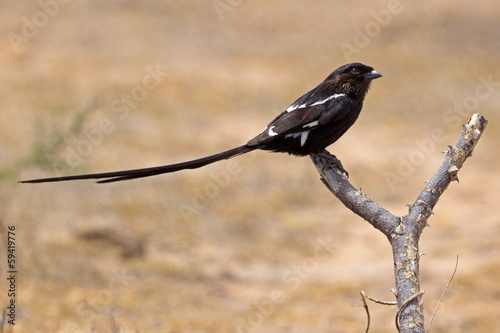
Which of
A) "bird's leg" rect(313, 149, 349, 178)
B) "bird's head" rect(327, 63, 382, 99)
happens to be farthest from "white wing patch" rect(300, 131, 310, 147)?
"bird's head" rect(327, 63, 382, 99)

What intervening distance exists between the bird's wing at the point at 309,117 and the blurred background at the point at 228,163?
1182 mm

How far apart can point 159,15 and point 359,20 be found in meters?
5.38

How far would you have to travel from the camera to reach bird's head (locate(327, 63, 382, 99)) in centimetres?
401

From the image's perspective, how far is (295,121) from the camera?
12.7 ft

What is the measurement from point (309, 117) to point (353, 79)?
15.3 inches

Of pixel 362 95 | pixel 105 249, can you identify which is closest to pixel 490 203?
pixel 105 249

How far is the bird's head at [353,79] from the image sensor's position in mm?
4008

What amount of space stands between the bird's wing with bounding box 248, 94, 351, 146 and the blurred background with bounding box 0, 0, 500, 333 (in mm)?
1182
